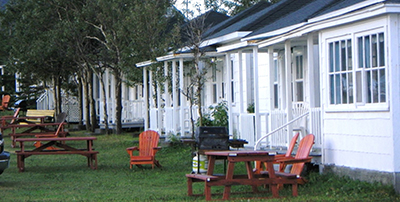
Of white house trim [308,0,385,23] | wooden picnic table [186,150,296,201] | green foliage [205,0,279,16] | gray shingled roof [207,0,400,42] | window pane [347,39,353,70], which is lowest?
wooden picnic table [186,150,296,201]

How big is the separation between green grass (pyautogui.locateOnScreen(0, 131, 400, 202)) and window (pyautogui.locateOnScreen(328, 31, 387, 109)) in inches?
54.4

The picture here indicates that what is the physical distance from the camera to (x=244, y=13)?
21.2m

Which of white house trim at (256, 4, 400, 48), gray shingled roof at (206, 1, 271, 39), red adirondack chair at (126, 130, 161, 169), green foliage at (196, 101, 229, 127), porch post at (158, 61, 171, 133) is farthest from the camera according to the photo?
porch post at (158, 61, 171, 133)

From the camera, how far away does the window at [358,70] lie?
30.2 feet

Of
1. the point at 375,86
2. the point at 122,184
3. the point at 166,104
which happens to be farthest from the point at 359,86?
the point at 166,104

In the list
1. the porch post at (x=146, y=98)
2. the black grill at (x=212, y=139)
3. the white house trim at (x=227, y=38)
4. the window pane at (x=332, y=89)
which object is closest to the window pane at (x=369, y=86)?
the window pane at (x=332, y=89)

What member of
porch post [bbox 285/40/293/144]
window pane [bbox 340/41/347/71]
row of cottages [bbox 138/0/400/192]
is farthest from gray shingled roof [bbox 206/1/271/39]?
window pane [bbox 340/41/347/71]

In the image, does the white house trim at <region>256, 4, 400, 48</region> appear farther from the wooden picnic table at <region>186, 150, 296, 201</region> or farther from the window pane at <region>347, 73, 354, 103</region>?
the wooden picnic table at <region>186, 150, 296, 201</region>

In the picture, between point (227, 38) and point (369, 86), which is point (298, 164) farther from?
point (227, 38)

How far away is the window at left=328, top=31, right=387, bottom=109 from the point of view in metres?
9.20

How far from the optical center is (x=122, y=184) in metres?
11.4

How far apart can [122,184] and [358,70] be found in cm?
492

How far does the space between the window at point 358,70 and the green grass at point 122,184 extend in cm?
138

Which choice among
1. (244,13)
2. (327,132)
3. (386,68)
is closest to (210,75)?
(244,13)
